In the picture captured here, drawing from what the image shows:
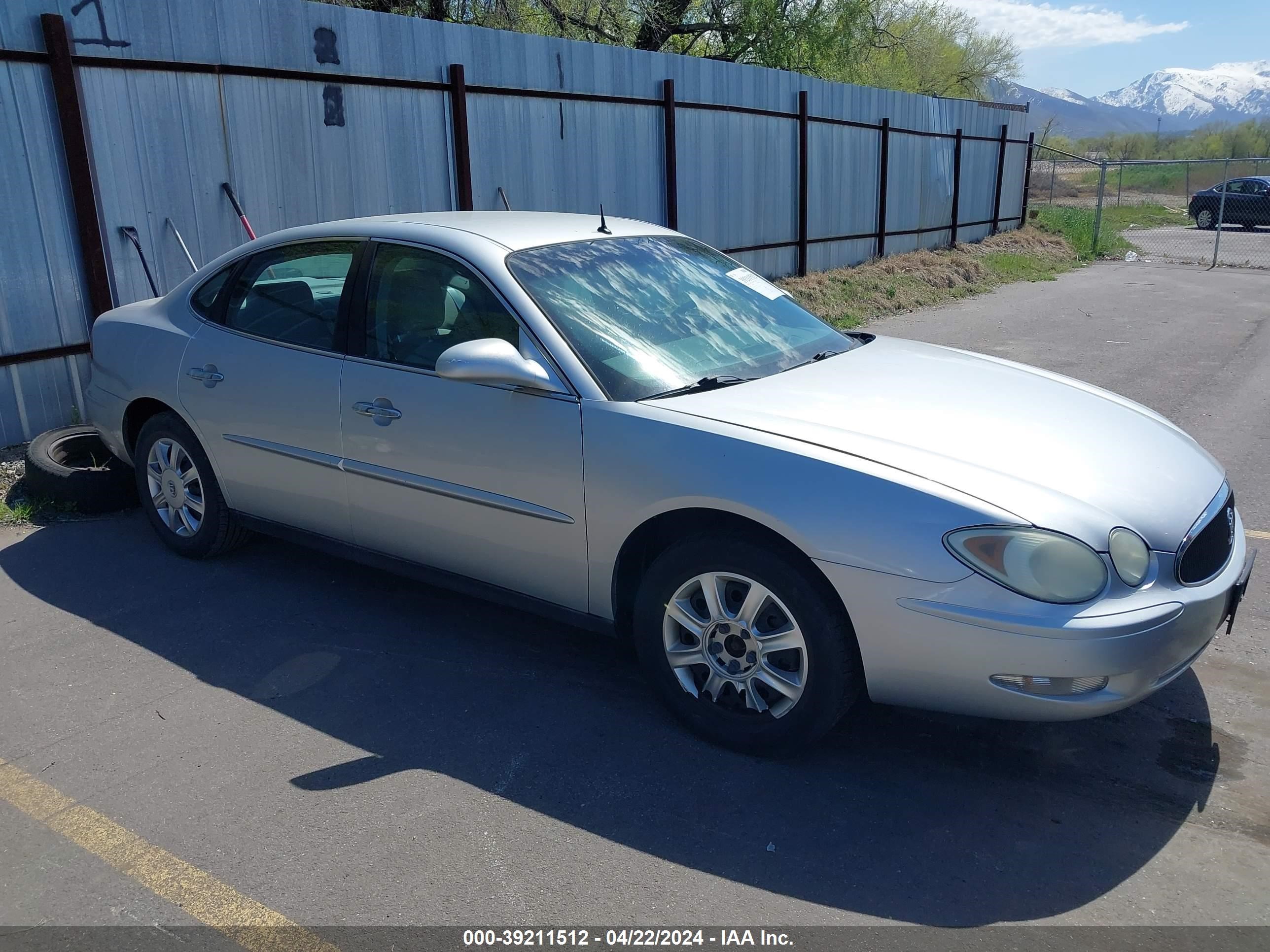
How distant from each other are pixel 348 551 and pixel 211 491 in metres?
0.96

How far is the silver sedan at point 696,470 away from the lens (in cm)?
296

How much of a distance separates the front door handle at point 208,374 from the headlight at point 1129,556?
3686 mm

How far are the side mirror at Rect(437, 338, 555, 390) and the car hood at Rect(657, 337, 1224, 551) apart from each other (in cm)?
45

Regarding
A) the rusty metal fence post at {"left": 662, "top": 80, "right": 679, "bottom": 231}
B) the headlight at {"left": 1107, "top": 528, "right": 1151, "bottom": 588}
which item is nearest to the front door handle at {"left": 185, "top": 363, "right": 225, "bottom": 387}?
the headlight at {"left": 1107, "top": 528, "right": 1151, "bottom": 588}

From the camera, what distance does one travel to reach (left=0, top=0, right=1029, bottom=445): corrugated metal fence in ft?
21.6

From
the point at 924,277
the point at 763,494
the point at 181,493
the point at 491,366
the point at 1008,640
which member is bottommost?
the point at 924,277

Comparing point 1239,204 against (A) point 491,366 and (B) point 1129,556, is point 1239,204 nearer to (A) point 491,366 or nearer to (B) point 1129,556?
(B) point 1129,556

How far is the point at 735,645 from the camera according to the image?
3350 millimetres

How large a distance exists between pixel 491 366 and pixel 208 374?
188 cm

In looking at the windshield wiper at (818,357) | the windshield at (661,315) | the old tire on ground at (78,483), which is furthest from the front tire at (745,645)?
the old tire on ground at (78,483)

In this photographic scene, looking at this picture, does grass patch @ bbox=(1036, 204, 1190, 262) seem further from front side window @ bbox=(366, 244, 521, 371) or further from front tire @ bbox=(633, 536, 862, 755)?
front tire @ bbox=(633, 536, 862, 755)

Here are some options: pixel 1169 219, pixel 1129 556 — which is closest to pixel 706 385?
pixel 1129 556

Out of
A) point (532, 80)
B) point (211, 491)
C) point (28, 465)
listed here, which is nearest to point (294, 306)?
point (211, 491)

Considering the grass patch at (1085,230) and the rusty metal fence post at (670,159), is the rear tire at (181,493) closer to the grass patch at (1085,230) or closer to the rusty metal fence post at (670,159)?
the rusty metal fence post at (670,159)
